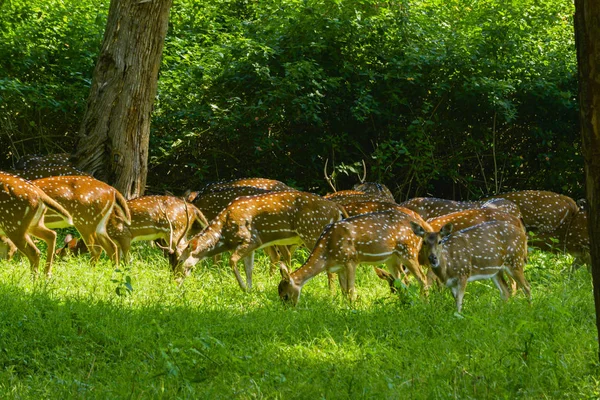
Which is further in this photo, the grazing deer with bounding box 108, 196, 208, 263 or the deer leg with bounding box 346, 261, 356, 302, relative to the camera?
the grazing deer with bounding box 108, 196, 208, 263

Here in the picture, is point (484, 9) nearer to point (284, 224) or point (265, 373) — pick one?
point (284, 224)

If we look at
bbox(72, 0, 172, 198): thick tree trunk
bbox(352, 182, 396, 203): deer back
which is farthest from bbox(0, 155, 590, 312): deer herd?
bbox(352, 182, 396, 203): deer back

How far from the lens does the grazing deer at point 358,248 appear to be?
9.23 m

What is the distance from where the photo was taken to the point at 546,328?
7.46 metres

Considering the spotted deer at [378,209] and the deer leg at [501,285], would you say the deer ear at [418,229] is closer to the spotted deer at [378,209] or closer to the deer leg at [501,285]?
the spotted deer at [378,209]

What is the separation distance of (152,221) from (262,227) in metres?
1.53

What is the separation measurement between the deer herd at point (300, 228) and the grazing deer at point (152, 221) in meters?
0.01

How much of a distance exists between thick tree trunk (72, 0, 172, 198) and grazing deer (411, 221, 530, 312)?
4.51m

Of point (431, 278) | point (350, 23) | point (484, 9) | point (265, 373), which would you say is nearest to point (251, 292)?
point (431, 278)

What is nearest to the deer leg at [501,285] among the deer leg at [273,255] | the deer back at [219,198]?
the deer leg at [273,255]

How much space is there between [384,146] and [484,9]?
2.87 m

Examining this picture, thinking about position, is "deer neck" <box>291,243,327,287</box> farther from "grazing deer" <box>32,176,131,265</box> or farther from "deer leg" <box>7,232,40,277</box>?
"deer leg" <box>7,232,40,277</box>

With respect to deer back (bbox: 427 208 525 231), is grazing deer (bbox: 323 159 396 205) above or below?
below

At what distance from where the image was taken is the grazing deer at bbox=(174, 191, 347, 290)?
402 inches
